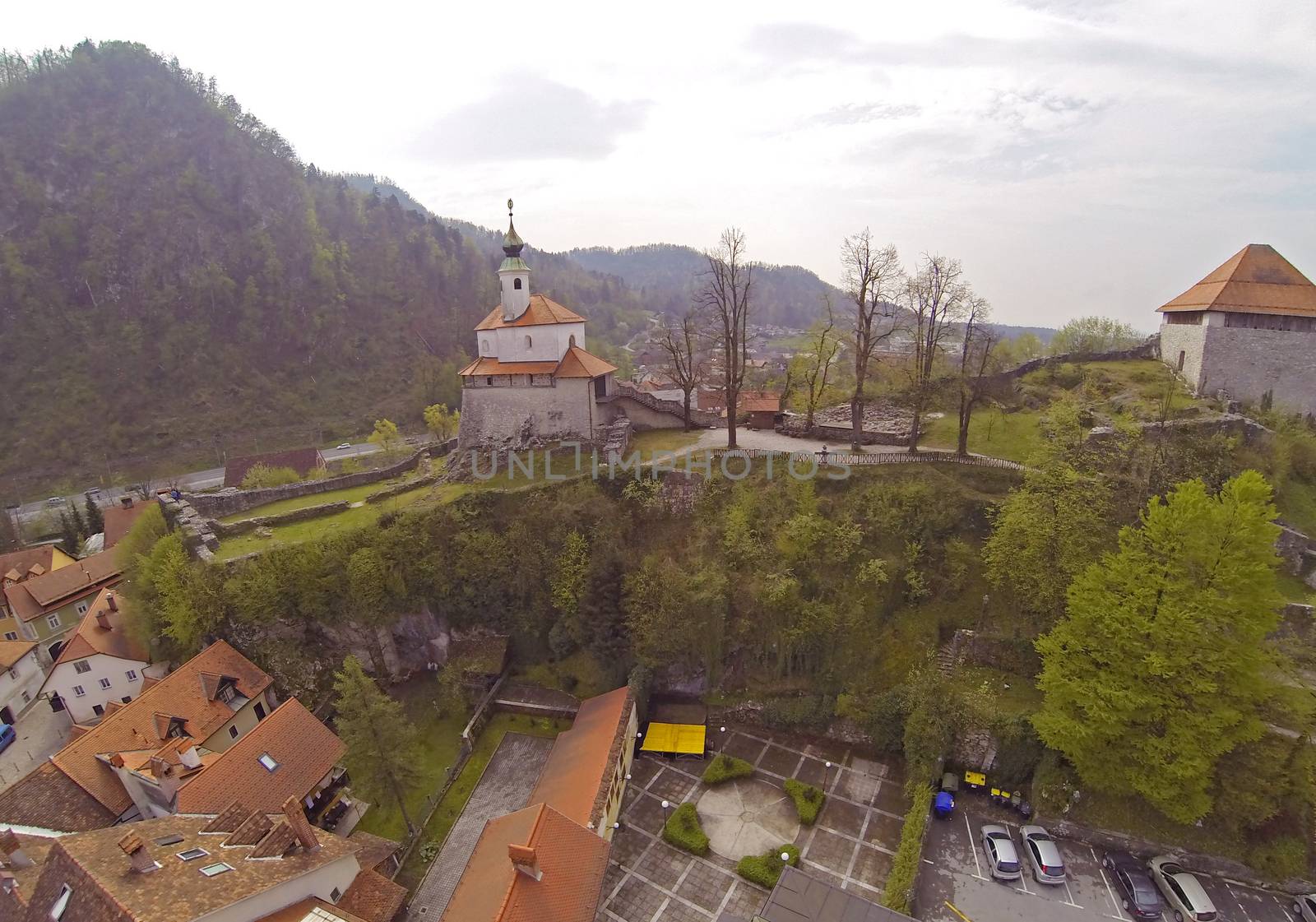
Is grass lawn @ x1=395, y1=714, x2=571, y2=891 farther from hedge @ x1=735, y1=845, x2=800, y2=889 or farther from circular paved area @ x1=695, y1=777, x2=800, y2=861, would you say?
hedge @ x1=735, y1=845, x2=800, y2=889

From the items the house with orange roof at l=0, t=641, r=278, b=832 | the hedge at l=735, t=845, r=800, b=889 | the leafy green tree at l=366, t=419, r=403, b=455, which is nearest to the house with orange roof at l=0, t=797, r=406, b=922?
the house with orange roof at l=0, t=641, r=278, b=832

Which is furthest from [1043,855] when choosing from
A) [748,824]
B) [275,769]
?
[275,769]

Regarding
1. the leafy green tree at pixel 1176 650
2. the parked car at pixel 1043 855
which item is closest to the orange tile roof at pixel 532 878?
the parked car at pixel 1043 855

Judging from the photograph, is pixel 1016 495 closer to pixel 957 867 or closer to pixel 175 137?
pixel 957 867

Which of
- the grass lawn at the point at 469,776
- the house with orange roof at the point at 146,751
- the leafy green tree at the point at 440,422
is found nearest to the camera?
the grass lawn at the point at 469,776

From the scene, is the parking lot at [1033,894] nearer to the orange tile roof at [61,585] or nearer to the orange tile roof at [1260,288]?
the orange tile roof at [1260,288]

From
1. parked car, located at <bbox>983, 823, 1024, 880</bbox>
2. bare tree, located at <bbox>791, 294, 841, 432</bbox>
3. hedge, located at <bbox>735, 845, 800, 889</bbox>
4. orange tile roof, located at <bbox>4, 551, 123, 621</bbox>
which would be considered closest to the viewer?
parked car, located at <bbox>983, 823, 1024, 880</bbox>

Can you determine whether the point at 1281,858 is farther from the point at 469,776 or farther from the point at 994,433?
the point at 469,776

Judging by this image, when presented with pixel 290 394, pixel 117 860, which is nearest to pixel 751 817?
pixel 117 860
